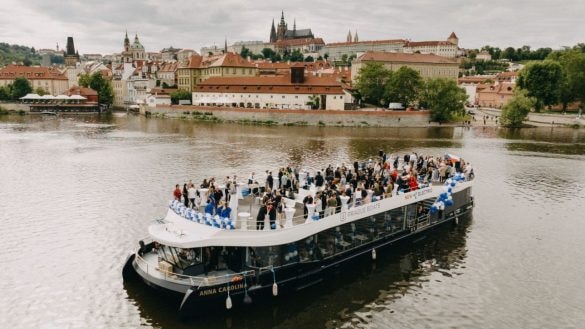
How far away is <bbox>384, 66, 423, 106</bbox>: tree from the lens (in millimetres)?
92000

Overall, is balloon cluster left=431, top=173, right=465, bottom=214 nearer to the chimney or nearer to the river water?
the river water

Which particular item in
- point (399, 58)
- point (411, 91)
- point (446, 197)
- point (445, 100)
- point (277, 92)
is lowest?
point (446, 197)

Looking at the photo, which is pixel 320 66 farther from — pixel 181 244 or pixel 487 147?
pixel 181 244

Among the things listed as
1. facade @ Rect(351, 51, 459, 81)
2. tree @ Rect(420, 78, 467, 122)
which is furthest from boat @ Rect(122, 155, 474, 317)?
facade @ Rect(351, 51, 459, 81)

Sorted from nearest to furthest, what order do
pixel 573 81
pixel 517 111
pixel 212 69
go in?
pixel 517 111
pixel 573 81
pixel 212 69

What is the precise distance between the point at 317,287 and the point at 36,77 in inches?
6098

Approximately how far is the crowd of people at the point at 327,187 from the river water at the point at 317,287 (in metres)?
2.95

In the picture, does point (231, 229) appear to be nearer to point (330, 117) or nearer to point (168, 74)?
point (330, 117)

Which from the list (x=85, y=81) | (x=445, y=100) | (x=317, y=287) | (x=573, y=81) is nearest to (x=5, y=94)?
(x=85, y=81)

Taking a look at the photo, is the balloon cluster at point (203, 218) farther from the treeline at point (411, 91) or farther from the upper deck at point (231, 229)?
the treeline at point (411, 91)

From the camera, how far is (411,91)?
9262 centimetres

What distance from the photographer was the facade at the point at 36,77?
139750mm

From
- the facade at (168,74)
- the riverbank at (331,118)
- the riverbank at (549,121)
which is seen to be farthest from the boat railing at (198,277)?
the facade at (168,74)

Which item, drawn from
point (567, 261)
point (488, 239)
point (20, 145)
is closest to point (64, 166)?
point (20, 145)
